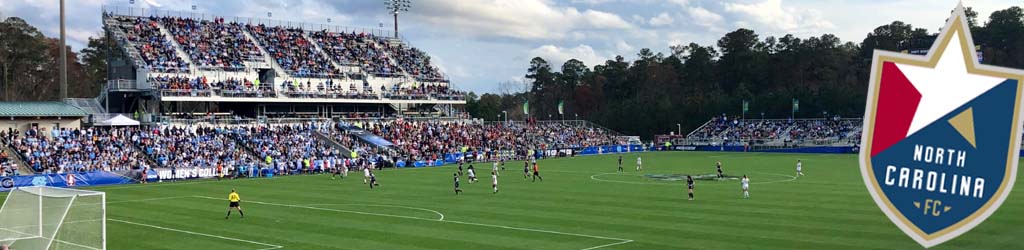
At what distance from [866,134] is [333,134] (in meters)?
68.6

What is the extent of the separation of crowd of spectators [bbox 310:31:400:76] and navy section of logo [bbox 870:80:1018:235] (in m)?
80.7

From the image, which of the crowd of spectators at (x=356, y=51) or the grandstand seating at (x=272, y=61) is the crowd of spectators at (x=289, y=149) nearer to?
the grandstand seating at (x=272, y=61)

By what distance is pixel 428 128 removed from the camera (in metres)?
79.9

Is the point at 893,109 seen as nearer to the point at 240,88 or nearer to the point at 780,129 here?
the point at 240,88

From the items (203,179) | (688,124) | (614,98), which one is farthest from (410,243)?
(614,98)


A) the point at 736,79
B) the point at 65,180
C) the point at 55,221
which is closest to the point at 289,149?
the point at 65,180

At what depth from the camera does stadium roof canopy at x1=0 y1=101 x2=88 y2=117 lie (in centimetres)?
5612

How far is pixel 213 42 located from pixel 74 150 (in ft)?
82.2

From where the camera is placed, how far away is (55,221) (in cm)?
2145

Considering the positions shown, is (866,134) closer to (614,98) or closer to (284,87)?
(284,87)

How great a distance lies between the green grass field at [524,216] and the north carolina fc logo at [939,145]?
18442 millimetres

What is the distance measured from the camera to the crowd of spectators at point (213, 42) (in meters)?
73.2

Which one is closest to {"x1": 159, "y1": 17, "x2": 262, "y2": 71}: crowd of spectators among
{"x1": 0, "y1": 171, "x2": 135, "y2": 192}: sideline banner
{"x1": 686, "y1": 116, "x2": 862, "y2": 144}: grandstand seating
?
{"x1": 0, "y1": 171, "x2": 135, "y2": 192}: sideline banner

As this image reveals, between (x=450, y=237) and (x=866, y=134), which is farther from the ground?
(x=866, y=134)
